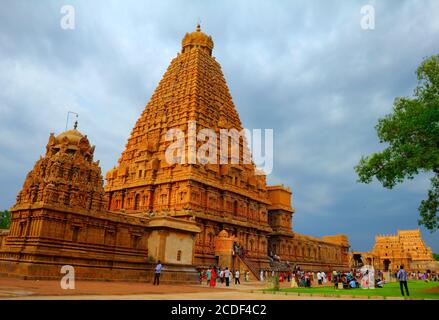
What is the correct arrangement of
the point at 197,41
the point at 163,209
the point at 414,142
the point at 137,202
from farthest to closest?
the point at 197,41 < the point at 137,202 < the point at 163,209 < the point at 414,142

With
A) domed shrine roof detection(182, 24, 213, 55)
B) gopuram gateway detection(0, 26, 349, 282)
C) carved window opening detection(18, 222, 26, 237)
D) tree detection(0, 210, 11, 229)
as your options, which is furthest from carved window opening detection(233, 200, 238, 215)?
tree detection(0, 210, 11, 229)

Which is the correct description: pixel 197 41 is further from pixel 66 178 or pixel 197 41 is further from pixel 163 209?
pixel 66 178

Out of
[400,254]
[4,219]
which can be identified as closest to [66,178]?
[4,219]

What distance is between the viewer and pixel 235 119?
56.0 metres

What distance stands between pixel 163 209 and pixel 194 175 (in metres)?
5.51

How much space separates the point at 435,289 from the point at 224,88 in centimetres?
4385

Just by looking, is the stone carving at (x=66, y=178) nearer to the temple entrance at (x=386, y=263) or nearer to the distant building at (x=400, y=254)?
the distant building at (x=400, y=254)

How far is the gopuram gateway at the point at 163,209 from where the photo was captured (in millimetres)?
25062

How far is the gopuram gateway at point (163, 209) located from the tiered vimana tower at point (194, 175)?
0.15 meters

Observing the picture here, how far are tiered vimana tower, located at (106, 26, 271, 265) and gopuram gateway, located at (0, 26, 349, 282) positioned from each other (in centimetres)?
15

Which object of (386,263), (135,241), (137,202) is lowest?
(135,241)

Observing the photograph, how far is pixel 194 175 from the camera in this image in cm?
4188

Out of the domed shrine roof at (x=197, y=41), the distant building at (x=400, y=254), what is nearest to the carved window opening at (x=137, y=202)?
the domed shrine roof at (x=197, y=41)

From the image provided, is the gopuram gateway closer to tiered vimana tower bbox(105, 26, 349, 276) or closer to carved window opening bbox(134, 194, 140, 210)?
carved window opening bbox(134, 194, 140, 210)
